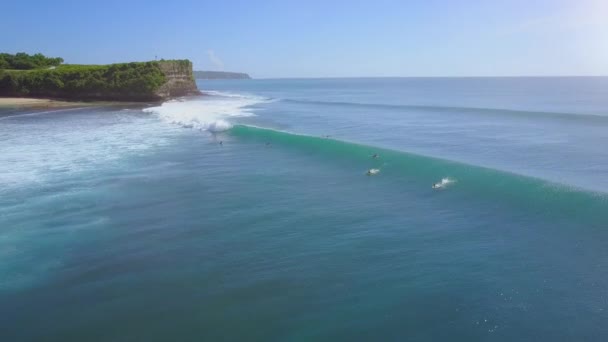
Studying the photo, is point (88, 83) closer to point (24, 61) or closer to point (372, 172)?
point (24, 61)

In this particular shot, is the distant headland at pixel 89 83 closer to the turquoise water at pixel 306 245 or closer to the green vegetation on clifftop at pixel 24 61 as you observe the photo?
the green vegetation on clifftop at pixel 24 61

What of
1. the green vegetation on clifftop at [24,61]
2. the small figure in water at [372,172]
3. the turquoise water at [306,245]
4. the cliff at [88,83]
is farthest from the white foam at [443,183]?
the green vegetation on clifftop at [24,61]

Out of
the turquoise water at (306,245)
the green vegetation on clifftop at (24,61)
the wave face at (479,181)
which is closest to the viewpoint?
the turquoise water at (306,245)

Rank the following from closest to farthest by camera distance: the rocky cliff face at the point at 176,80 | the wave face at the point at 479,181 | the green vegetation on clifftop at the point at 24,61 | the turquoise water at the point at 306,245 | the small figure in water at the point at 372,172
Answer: the turquoise water at the point at 306,245 → the wave face at the point at 479,181 → the small figure in water at the point at 372,172 → the rocky cliff face at the point at 176,80 → the green vegetation on clifftop at the point at 24,61

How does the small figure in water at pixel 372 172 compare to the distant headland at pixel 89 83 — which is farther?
the distant headland at pixel 89 83

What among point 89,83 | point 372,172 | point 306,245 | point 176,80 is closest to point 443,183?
point 372,172

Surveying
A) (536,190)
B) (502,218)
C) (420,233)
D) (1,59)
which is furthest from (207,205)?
(1,59)

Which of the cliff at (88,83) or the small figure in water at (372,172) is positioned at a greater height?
the cliff at (88,83)

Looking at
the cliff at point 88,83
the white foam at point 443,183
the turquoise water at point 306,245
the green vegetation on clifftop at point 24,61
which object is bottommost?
the turquoise water at point 306,245

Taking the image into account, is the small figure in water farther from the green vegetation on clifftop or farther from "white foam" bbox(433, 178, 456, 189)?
the green vegetation on clifftop
